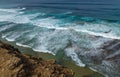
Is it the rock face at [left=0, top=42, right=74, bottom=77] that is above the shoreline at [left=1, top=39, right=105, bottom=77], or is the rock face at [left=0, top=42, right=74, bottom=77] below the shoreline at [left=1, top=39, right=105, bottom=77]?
above

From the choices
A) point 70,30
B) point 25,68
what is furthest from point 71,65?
point 25,68

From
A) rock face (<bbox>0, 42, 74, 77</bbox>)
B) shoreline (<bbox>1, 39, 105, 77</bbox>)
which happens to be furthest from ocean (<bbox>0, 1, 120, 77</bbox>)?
rock face (<bbox>0, 42, 74, 77</bbox>)

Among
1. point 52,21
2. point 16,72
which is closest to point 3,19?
point 52,21

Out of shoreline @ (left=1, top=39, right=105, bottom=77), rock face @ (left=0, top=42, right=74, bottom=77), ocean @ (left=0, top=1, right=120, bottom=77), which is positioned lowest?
ocean @ (left=0, top=1, right=120, bottom=77)

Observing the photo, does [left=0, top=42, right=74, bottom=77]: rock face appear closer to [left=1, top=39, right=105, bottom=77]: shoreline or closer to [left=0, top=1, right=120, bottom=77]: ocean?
[left=1, top=39, right=105, bottom=77]: shoreline

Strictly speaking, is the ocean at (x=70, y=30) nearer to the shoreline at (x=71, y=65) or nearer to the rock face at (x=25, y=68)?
the shoreline at (x=71, y=65)

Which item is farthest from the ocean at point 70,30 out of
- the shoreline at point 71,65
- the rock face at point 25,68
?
the rock face at point 25,68

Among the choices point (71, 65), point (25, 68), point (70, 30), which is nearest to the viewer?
point (25, 68)

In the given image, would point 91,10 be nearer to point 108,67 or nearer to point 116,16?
point 116,16

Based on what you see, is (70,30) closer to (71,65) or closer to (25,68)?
(71,65)
